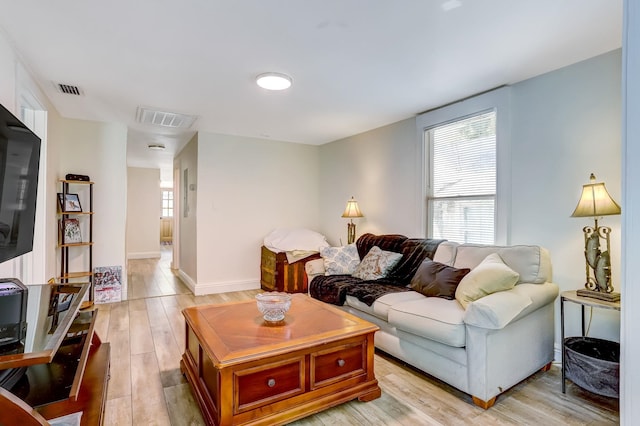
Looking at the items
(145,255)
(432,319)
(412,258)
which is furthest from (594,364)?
(145,255)

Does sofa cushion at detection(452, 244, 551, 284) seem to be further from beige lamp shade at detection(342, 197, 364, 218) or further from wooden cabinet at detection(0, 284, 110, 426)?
wooden cabinet at detection(0, 284, 110, 426)

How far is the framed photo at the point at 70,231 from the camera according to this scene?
4.09m

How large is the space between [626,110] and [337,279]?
102 inches

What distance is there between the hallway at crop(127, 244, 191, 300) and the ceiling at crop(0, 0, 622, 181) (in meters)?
2.63

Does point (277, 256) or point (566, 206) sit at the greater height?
point (566, 206)

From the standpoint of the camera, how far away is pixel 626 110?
5.22ft

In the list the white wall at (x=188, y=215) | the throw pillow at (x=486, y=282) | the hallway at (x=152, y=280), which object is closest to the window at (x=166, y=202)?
the hallway at (x=152, y=280)

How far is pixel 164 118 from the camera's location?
408 centimetres

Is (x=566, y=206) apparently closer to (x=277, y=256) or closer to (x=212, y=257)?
(x=277, y=256)

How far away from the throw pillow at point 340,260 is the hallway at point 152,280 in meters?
2.36

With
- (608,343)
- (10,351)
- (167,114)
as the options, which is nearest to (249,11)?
(10,351)

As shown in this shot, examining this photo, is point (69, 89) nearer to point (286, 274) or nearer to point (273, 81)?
point (273, 81)

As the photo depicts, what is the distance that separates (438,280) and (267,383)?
155 cm

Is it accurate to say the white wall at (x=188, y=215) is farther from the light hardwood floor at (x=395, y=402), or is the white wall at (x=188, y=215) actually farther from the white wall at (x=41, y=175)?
the light hardwood floor at (x=395, y=402)
